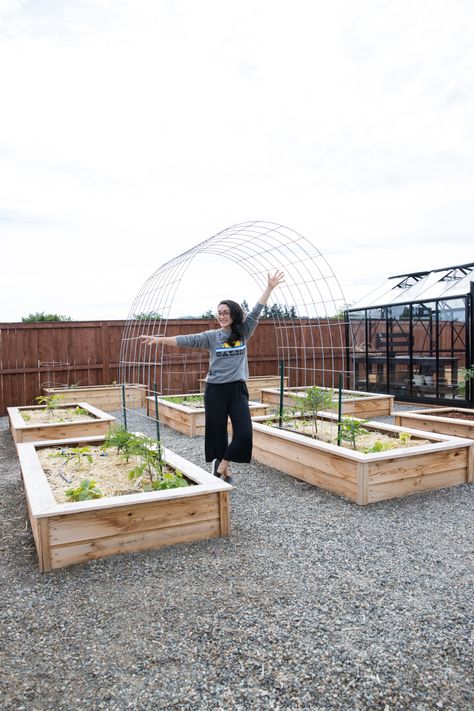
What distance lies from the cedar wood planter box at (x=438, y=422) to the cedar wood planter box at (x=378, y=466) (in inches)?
49.2

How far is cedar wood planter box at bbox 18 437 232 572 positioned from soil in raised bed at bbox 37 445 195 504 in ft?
0.95

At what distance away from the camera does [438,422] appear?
5.95m

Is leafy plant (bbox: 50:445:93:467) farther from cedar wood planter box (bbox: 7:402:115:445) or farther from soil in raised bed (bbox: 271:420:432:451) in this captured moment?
soil in raised bed (bbox: 271:420:432:451)

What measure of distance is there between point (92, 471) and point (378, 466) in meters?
2.21

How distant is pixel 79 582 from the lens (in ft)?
8.32

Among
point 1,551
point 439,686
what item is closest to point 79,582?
point 1,551

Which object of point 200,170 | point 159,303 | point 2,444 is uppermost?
point 200,170

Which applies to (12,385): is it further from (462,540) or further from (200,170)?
(462,540)

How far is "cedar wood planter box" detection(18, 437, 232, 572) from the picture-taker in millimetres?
2691

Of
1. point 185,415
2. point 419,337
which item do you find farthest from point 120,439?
point 419,337

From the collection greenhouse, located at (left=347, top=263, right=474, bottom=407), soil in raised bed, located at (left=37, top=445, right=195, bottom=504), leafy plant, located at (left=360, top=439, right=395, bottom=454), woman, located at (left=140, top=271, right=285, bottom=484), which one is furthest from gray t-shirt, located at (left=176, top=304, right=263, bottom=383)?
greenhouse, located at (left=347, top=263, right=474, bottom=407)

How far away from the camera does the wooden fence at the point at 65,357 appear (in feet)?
30.4

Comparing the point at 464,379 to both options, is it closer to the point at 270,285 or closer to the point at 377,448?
the point at 377,448

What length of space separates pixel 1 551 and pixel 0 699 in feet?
4.64
